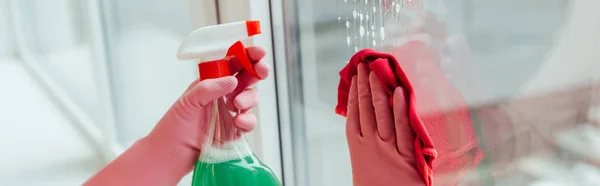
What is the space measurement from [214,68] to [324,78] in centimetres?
22

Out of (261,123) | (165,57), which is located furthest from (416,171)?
(165,57)

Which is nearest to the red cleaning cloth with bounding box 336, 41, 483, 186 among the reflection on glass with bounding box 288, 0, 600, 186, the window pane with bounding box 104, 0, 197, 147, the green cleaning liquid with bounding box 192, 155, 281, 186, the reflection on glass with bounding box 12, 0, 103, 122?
the reflection on glass with bounding box 288, 0, 600, 186

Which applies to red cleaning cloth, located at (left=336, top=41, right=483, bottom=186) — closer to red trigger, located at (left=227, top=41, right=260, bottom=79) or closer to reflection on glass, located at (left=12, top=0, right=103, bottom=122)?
red trigger, located at (left=227, top=41, right=260, bottom=79)

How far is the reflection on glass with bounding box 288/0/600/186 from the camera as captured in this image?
0.31 meters

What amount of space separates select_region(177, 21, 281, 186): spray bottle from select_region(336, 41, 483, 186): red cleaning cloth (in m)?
0.09

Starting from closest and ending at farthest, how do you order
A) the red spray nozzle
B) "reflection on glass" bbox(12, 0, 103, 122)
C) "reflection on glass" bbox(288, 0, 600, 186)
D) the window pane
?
"reflection on glass" bbox(288, 0, 600, 186), the red spray nozzle, the window pane, "reflection on glass" bbox(12, 0, 103, 122)

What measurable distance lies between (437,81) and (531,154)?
0.09 m

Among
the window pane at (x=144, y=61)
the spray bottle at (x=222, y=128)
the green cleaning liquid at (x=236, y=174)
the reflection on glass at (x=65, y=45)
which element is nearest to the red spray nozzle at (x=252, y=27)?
A: the spray bottle at (x=222, y=128)

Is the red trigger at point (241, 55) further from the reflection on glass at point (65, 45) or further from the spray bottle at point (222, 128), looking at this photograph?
the reflection on glass at point (65, 45)

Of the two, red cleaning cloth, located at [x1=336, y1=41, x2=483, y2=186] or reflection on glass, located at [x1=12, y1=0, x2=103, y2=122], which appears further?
reflection on glass, located at [x1=12, y1=0, x2=103, y2=122]

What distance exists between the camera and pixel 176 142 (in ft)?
1.67

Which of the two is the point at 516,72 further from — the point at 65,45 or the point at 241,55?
the point at 65,45

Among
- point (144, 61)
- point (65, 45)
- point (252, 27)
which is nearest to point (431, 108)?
point (252, 27)

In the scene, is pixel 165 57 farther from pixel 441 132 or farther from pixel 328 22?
pixel 441 132
